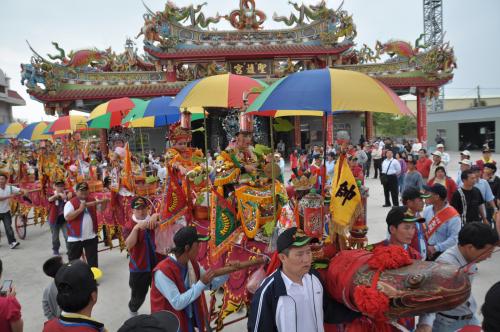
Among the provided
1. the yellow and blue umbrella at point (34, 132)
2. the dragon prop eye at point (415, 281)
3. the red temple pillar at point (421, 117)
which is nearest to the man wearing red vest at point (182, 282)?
the dragon prop eye at point (415, 281)

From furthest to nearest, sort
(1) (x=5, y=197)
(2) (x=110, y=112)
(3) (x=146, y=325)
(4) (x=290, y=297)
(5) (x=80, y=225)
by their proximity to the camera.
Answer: (1) (x=5, y=197), (2) (x=110, y=112), (5) (x=80, y=225), (4) (x=290, y=297), (3) (x=146, y=325)

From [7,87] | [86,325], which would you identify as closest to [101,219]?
[86,325]

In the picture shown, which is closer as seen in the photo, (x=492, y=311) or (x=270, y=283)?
(x=492, y=311)

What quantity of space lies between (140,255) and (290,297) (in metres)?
2.35

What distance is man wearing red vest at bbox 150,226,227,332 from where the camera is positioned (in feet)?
8.30

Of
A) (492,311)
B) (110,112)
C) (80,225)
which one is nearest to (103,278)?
(80,225)

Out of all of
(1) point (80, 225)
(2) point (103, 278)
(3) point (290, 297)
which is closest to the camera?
(3) point (290, 297)

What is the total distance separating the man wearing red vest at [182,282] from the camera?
2529 mm

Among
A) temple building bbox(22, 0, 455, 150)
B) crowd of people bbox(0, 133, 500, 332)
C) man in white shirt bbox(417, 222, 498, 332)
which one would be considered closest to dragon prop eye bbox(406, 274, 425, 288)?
crowd of people bbox(0, 133, 500, 332)

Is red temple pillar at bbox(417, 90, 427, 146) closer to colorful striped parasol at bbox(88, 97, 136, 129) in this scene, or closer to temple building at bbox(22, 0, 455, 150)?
temple building at bbox(22, 0, 455, 150)

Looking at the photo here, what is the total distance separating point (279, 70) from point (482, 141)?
19.2 metres

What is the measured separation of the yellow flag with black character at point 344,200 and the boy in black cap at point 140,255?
216 cm

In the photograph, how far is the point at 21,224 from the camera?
8.92m

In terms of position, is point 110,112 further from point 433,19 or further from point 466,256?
point 433,19
